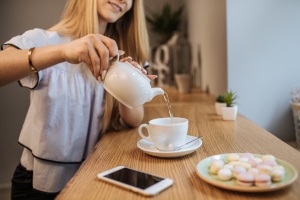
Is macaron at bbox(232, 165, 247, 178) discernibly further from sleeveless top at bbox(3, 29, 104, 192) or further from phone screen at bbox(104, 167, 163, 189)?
sleeveless top at bbox(3, 29, 104, 192)

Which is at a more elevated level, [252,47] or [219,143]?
[252,47]

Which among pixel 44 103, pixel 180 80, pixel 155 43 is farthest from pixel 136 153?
pixel 155 43

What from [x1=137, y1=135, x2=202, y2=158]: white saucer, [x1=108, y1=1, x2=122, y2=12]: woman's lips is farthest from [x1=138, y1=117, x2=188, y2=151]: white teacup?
[x1=108, y1=1, x2=122, y2=12]: woman's lips

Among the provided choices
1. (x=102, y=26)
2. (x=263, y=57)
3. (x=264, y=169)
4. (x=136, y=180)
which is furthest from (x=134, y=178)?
(x=263, y=57)

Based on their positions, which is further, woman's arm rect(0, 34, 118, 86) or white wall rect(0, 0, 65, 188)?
white wall rect(0, 0, 65, 188)

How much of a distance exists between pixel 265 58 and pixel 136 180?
3.74ft

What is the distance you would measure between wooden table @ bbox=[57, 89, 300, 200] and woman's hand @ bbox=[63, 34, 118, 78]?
23cm

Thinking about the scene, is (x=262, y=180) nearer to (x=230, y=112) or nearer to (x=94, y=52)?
(x=94, y=52)

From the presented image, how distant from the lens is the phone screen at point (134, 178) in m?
0.56

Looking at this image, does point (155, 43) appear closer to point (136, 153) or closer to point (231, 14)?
point (231, 14)

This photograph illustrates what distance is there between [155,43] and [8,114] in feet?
4.95

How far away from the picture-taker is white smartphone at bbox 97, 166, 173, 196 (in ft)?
1.75

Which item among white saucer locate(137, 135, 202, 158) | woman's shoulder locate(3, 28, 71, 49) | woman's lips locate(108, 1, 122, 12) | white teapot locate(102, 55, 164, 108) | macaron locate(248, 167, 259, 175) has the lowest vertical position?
white saucer locate(137, 135, 202, 158)

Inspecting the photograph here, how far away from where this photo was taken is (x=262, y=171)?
1.79ft
